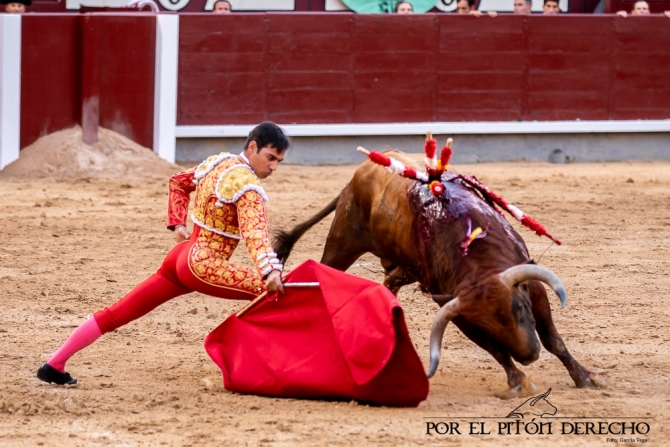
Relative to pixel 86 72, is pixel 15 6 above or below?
above

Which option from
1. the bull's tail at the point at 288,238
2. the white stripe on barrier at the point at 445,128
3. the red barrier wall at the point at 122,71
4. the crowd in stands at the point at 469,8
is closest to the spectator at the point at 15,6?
the crowd in stands at the point at 469,8

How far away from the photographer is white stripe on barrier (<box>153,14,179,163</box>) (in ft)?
29.8

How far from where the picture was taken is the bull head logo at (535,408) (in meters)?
3.37

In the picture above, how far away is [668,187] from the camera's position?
8844 millimetres

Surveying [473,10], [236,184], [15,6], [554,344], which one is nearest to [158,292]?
[236,184]

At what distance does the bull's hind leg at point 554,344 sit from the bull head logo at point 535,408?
210 mm

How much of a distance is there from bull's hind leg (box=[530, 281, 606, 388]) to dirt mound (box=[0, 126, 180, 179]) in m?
5.25

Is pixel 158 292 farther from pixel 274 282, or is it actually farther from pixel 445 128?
pixel 445 128

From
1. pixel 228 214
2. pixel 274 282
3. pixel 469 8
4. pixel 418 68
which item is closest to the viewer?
pixel 274 282

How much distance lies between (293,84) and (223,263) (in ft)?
20.9

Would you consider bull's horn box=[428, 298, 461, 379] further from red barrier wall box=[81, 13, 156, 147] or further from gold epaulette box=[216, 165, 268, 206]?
red barrier wall box=[81, 13, 156, 147]

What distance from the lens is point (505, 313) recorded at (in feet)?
11.4

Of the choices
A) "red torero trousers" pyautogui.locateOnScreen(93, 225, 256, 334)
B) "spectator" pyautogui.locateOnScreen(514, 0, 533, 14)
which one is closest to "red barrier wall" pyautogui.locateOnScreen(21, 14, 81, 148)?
"spectator" pyautogui.locateOnScreen(514, 0, 533, 14)

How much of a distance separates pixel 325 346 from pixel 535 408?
0.66m
